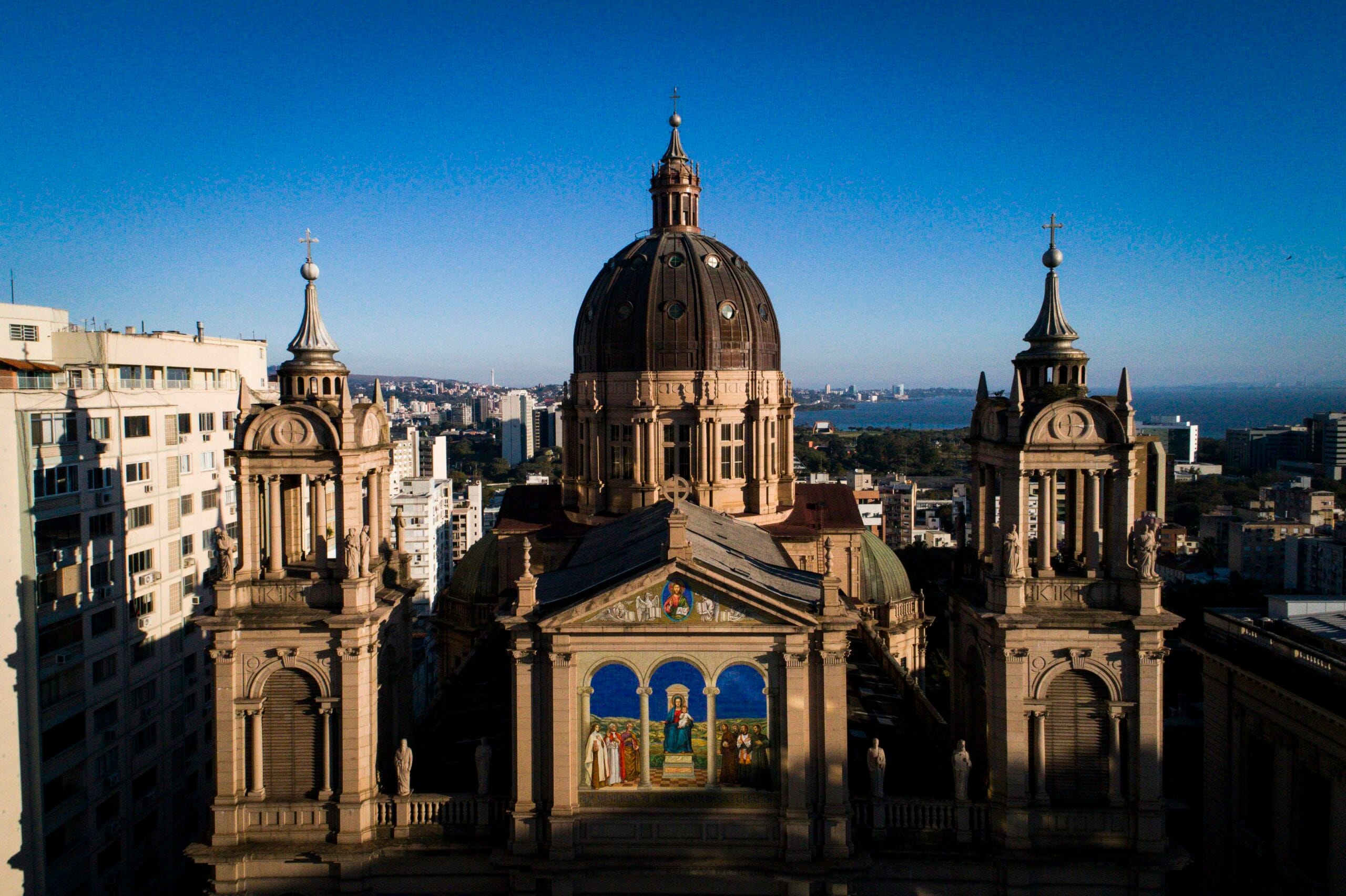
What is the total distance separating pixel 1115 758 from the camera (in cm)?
2445

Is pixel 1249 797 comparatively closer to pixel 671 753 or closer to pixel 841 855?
pixel 841 855

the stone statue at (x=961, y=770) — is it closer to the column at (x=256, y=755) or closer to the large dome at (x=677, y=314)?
the column at (x=256, y=755)

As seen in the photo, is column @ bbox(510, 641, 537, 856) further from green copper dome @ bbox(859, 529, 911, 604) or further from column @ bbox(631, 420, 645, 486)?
green copper dome @ bbox(859, 529, 911, 604)

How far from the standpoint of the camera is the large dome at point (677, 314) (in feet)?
147

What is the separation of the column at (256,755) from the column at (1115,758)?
21240mm

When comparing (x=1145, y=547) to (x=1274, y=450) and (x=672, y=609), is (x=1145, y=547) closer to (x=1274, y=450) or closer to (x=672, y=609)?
(x=672, y=609)

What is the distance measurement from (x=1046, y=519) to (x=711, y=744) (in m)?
10.2

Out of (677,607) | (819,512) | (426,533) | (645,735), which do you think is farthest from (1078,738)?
(426,533)

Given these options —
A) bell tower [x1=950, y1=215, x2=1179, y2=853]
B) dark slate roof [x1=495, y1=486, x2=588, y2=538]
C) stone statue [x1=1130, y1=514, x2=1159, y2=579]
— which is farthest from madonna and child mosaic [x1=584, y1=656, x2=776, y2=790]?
dark slate roof [x1=495, y1=486, x2=588, y2=538]

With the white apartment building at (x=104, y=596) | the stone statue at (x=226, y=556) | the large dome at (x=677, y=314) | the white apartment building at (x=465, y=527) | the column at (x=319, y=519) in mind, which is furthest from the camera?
the white apartment building at (x=465, y=527)

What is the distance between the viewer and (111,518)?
38.2m

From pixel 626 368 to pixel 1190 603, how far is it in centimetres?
4935

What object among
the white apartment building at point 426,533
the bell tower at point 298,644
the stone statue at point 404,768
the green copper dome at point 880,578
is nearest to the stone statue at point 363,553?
the bell tower at point 298,644

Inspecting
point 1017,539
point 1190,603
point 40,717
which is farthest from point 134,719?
point 1190,603
